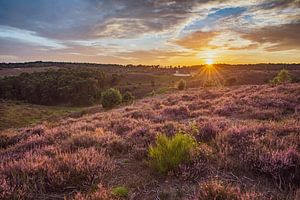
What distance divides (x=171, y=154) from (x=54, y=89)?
4084 inches

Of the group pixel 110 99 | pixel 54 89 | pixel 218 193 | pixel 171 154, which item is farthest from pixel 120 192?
pixel 54 89

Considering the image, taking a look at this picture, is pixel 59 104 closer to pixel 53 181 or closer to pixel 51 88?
pixel 51 88

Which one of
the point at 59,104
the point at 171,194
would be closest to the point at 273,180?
the point at 171,194

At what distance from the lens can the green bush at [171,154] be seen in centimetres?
529

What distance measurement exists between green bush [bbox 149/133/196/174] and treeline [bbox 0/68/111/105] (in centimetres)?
9456

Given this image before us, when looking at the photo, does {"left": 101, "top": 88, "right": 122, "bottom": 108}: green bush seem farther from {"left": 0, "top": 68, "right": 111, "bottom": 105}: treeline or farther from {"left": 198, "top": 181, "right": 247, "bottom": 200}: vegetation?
{"left": 0, "top": 68, "right": 111, "bottom": 105}: treeline

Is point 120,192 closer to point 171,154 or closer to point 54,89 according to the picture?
point 171,154

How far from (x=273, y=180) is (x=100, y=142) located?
4.91 meters

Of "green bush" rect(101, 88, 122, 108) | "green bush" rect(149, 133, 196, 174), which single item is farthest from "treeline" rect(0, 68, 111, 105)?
"green bush" rect(149, 133, 196, 174)

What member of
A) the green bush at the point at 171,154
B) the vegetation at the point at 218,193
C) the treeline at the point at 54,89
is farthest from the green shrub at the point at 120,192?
the treeline at the point at 54,89

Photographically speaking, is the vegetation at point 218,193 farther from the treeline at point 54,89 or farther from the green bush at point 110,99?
the treeline at point 54,89

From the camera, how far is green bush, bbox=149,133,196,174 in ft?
17.4

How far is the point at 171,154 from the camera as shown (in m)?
5.41

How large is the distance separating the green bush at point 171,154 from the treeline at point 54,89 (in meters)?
94.6
